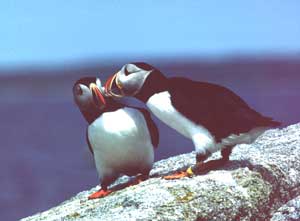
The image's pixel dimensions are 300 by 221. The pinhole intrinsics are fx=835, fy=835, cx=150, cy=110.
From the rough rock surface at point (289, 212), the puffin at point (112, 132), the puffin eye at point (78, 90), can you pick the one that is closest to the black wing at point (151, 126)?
the puffin at point (112, 132)

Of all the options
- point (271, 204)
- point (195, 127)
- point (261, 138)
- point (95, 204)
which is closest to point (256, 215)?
point (271, 204)

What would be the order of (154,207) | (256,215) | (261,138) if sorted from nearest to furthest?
(154,207) → (256,215) → (261,138)

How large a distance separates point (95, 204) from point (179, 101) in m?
0.63

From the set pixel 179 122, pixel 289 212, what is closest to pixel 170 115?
pixel 179 122

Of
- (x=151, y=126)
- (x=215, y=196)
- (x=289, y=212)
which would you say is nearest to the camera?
(x=215, y=196)

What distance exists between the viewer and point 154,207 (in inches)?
143

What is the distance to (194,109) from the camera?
13.1ft

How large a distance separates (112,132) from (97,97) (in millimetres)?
192

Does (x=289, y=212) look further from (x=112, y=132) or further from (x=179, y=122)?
(x=112, y=132)

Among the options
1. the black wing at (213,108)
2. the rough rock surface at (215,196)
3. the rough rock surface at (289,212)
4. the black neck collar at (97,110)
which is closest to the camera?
the rough rock surface at (215,196)

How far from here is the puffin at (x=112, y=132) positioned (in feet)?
13.3

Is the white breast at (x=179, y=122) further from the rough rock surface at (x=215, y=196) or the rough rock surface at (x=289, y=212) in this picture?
the rough rock surface at (x=289, y=212)

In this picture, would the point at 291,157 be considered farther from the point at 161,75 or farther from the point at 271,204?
the point at 161,75

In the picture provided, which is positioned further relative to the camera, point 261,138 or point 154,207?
point 261,138
